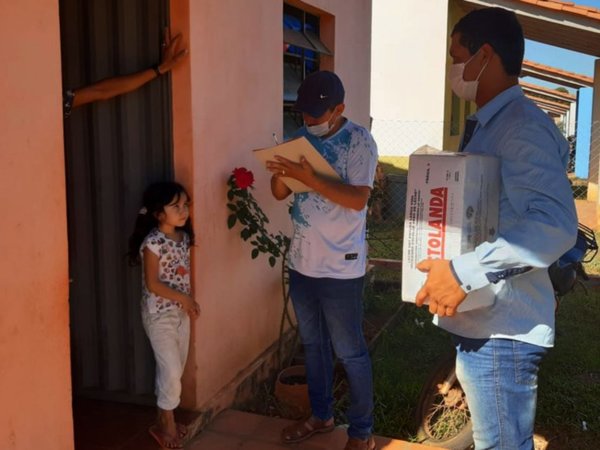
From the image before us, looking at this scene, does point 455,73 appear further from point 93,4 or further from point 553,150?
point 93,4

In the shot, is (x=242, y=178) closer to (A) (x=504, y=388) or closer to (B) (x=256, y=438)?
(B) (x=256, y=438)

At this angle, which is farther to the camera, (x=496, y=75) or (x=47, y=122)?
(x=47, y=122)

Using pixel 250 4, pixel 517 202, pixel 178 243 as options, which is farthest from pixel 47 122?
pixel 250 4

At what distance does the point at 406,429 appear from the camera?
3.85 m

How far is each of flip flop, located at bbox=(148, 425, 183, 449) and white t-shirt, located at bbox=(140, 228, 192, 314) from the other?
57cm

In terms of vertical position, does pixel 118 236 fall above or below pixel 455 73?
below

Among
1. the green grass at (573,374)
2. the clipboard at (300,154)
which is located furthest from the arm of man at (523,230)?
the green grass at (573,374)

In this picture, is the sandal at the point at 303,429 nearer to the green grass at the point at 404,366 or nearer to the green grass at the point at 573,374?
the green grass at the point at 404,366

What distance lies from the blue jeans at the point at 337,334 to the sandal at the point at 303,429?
0.16 m

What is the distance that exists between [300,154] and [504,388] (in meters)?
1.39

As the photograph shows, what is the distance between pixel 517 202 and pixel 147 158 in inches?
78.7

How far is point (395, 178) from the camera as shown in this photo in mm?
11609

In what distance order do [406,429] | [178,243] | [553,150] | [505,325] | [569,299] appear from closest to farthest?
[553,150] → [505,325] → [178,243] → [406,429] → [569,299]

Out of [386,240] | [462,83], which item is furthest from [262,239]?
[386,240]
